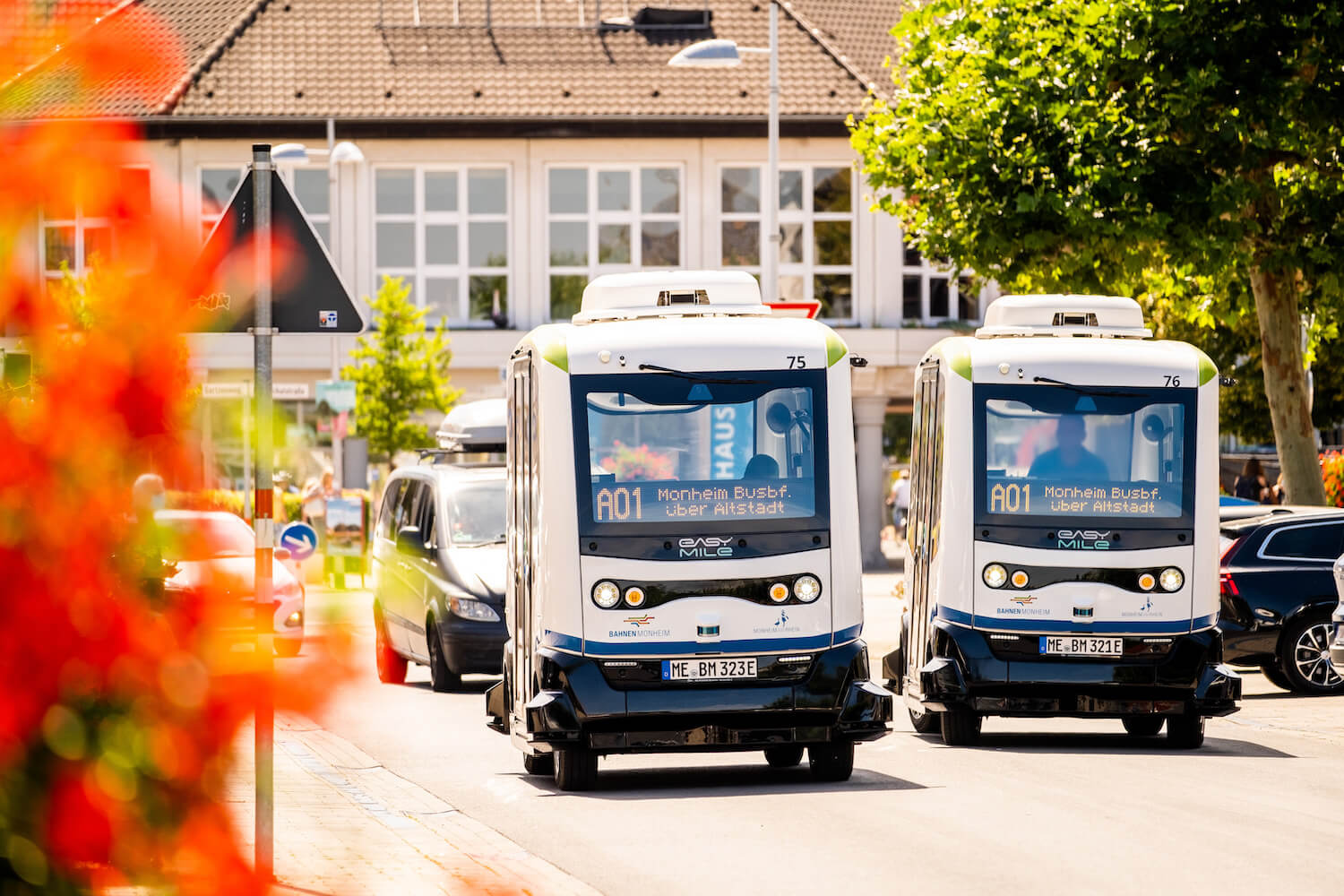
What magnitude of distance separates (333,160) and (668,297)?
26414 millimetres

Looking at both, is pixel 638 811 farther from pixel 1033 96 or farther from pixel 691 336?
pixel 1033 96

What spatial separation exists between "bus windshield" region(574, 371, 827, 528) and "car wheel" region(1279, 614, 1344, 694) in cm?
769

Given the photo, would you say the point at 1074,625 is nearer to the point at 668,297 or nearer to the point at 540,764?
the point at 668,297

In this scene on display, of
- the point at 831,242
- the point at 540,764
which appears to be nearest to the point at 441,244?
the point at 831,242

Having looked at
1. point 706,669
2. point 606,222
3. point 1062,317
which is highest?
point 606,222

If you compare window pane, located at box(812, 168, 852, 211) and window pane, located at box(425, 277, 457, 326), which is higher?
window pane, located at box(812, 168, 852, 211)

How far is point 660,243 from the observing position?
44.0m

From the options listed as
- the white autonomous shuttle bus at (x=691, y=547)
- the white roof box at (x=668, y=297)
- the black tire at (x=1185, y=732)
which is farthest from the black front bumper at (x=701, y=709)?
the black tire at (x=1185, y=732)

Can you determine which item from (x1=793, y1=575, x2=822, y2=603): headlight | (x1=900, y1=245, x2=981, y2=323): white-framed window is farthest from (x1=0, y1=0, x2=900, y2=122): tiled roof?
(x1=793, y1=575, x2=822, y2=603): headlight

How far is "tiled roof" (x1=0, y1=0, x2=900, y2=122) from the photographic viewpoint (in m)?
43.7

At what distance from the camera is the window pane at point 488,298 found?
4381cm

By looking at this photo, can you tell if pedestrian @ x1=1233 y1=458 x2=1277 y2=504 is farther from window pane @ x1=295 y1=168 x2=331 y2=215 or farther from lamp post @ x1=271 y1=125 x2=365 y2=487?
window pane @ x1=295 y1=168 x2=331 y2=215

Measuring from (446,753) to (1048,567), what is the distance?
393 centimetres

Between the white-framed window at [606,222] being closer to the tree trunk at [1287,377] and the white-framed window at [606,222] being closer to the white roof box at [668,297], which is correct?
the tree trunk at [1287,377]
